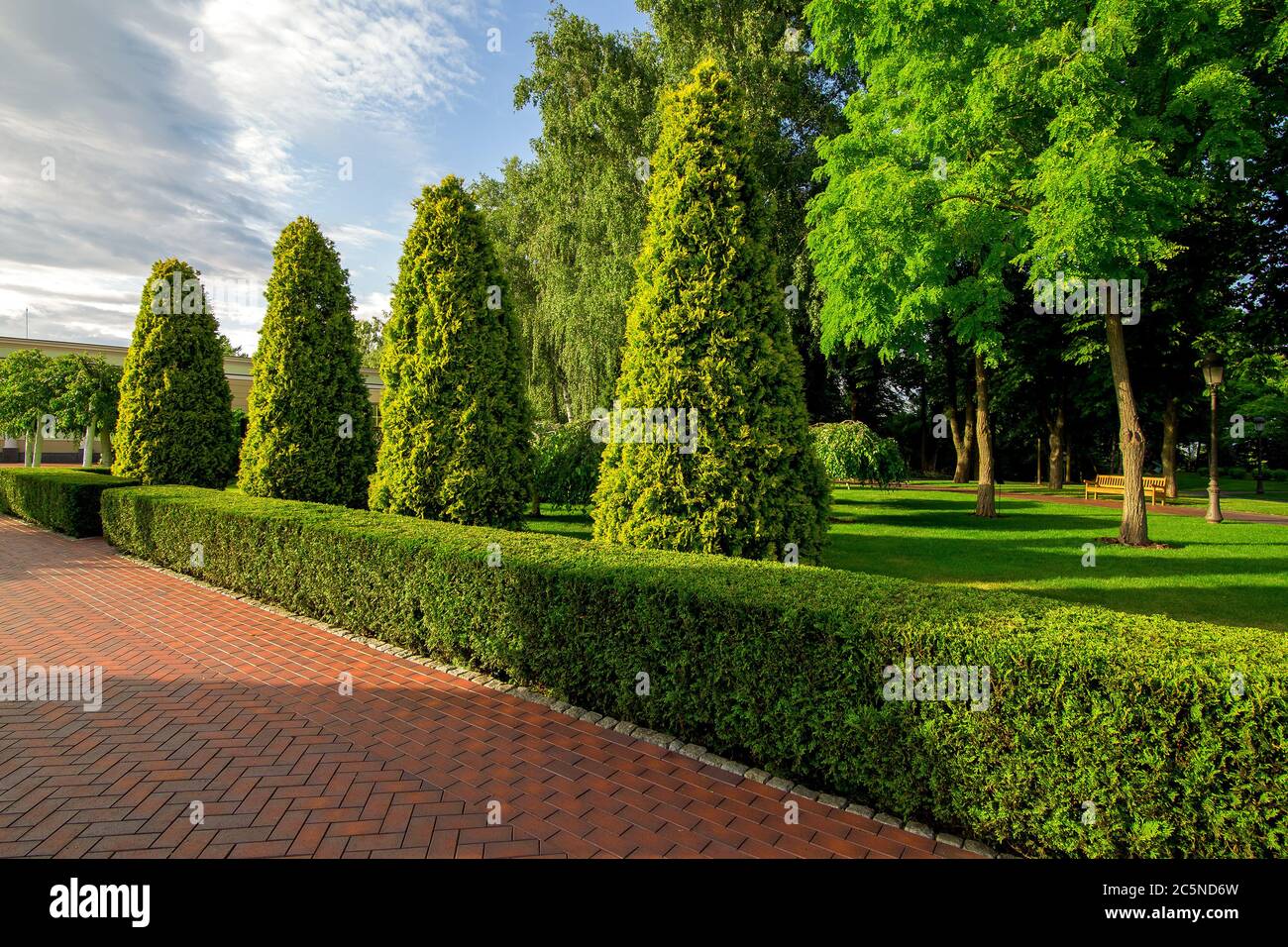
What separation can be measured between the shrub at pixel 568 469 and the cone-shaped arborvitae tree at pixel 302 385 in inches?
182

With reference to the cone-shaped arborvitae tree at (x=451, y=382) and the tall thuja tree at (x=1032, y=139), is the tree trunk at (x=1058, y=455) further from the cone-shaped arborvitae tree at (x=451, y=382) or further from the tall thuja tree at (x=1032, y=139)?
the cone-shaped arborvitae tree at (x=451, y=382)

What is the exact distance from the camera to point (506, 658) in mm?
6047

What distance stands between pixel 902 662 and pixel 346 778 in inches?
137

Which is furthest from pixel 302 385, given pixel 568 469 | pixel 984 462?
pixel 984 462

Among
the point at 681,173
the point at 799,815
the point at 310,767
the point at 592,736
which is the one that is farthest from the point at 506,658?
the point at 681,173

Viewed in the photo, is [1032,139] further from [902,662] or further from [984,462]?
[902,662]

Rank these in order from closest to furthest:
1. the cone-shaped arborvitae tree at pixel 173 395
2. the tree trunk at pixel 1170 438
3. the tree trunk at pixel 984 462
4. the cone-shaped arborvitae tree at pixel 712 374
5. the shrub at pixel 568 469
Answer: the cone-shaped arborvitae tree at pixel 712 374 → the cone-shaped arborvitae tree at pixel 173 395 → the shrub at pixel 568 469 → the tree trunk at pixel 984 462 → the tree trunk at pixel 1170 438

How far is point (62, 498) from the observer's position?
14.8 metres

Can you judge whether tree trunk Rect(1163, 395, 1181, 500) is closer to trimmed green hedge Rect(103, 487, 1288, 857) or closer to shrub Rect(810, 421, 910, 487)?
shrub Rect(810, 421, 910, 487)

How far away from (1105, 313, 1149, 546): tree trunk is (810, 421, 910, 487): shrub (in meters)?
6.60

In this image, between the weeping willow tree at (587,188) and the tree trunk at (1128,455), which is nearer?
the tree trunk at (1128,455)

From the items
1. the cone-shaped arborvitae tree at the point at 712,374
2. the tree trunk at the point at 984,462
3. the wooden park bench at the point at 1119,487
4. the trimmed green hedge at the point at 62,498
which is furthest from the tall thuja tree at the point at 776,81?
the trimmed green hedge at the point at 62,498

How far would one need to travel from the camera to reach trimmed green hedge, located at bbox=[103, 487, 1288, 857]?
3.04 m

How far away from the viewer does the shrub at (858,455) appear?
2022cm
